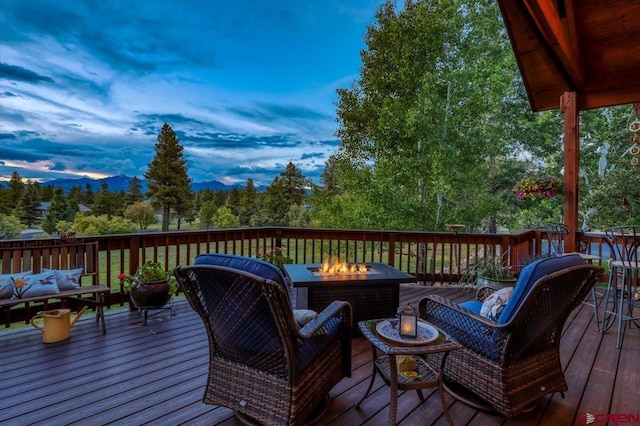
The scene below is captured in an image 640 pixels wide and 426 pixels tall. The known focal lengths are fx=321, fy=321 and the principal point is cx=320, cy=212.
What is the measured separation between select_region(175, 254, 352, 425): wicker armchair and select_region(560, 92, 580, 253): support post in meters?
4.71

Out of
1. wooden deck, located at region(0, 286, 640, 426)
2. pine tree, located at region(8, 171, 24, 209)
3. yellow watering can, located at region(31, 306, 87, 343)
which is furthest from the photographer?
pine tree, located at region(8, 171, 24, 209)

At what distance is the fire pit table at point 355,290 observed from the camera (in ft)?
10.8

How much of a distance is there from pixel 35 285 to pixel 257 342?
2.84 m

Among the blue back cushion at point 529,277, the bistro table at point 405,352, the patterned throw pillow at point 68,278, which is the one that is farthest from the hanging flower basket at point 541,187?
the patterned throw pillow at point 68,278

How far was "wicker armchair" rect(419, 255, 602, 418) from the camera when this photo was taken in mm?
1899

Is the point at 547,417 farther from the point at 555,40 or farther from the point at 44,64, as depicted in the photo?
the point at 44,64

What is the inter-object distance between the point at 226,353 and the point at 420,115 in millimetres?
8112

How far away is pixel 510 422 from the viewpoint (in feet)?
6.67

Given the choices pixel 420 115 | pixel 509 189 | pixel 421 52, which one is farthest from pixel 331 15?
pixel 509 189

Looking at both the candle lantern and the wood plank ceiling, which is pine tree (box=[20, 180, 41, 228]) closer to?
the candle lantern

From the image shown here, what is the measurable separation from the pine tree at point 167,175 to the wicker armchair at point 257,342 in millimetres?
14553

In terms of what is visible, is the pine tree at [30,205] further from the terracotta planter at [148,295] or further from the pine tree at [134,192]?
the terracotta planter at [148,295]

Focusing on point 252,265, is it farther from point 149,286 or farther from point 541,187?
point 541,187

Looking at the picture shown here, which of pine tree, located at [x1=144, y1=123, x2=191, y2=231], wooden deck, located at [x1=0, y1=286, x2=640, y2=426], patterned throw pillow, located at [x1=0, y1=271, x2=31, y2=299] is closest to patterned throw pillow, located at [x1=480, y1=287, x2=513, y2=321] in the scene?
wooden deck, located at [x1=0, y1=286, x2=640, y2=426]
